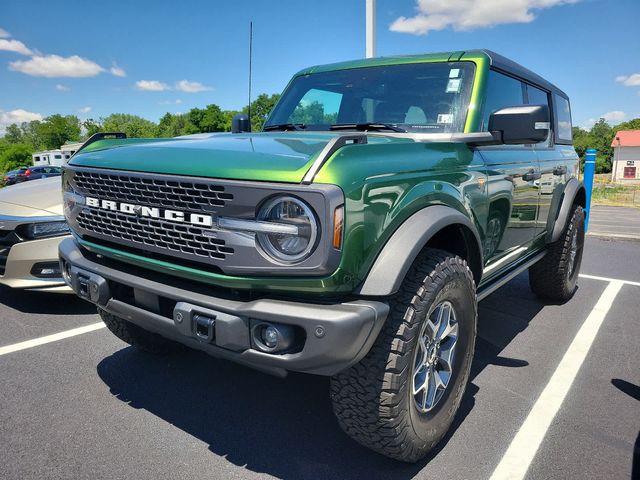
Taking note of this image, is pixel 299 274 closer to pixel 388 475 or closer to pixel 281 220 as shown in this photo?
pixel 281 220

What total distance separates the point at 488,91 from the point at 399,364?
1882 mm

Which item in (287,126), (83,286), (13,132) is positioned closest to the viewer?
(83,286)

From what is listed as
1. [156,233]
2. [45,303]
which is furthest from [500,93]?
[45,303]

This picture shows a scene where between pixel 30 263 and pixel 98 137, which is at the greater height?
pixel 98 137

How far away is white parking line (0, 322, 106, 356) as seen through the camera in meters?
3.45

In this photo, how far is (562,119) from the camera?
4738 mm

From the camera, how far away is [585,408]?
109 inches

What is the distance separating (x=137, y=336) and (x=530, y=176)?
2835 mm

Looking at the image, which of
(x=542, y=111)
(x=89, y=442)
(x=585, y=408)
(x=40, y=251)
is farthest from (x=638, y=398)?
(x=40, y=251)

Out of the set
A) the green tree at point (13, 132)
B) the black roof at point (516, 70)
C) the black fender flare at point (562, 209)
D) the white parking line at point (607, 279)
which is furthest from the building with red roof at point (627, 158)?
the green tree at point (13, 132)

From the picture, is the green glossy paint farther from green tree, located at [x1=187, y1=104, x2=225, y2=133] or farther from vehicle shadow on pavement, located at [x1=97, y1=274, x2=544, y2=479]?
green tree, located at [x1=187, y1=104, x2=225, y2=133]

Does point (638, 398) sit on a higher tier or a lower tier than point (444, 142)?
lower

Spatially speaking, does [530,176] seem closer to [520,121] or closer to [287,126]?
[520,121]

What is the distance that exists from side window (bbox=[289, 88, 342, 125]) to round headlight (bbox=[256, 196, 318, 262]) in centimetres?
161
